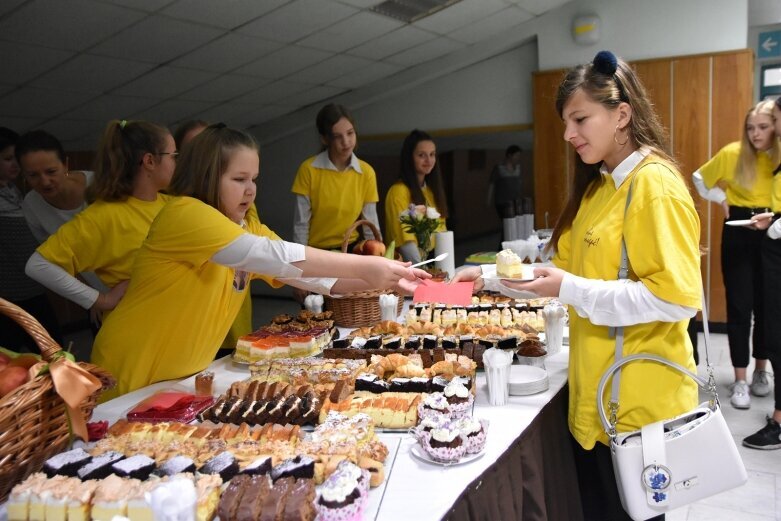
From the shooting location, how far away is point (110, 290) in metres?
2.69

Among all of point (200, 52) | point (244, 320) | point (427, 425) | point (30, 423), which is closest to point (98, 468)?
point (30, 423)

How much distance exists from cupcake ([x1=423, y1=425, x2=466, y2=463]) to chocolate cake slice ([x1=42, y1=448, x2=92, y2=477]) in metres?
0.74

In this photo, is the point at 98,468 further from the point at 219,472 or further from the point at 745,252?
the point at 745,252

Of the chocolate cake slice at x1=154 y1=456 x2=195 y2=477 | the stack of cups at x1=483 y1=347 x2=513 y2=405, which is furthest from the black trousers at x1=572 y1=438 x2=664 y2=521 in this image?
the chocolate cake slice at x1=154 y1=456 x2=195 y2=477

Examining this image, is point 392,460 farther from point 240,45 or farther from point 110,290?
point 240,45

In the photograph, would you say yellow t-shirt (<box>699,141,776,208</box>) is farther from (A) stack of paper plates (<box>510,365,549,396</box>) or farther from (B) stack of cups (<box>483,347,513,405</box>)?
(B) stack of cups (<box>483,347,513,405</box>)

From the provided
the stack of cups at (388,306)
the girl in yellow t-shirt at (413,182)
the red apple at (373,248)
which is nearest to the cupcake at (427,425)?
the stack of cups at (388,306)

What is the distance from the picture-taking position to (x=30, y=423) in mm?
1338

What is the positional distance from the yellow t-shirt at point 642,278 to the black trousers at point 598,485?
83mm

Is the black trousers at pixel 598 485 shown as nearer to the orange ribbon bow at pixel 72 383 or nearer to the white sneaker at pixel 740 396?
the orange ribbon bow at pixel 72 383

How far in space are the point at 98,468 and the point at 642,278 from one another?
1331 millimetres

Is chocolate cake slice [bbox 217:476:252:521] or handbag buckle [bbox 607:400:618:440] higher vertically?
chocolate cake slice [bbox 217:476:252:521]

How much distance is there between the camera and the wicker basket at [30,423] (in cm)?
128

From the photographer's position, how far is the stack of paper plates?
6.24 feet
